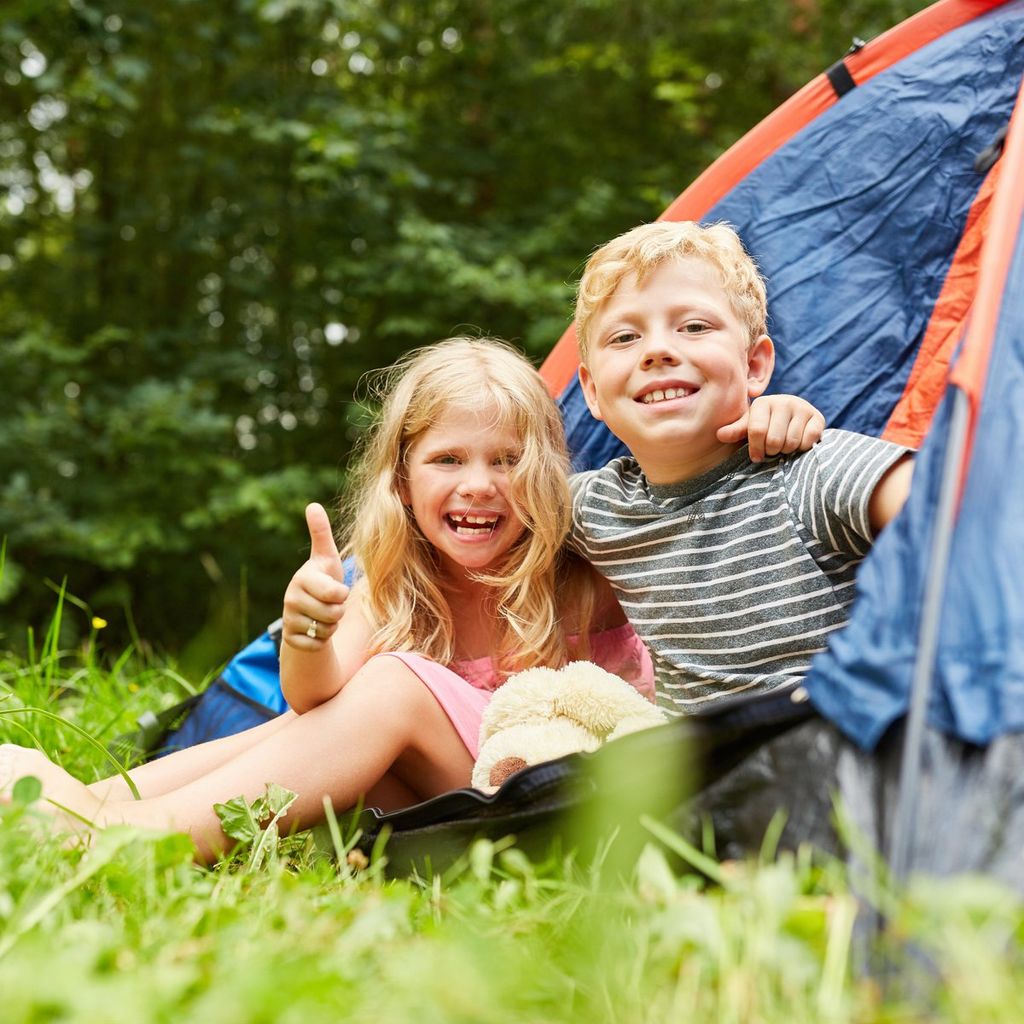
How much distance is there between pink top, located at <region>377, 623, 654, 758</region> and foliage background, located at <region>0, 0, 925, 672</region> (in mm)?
2013

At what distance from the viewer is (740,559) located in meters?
1.34

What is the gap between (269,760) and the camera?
49.4 inches

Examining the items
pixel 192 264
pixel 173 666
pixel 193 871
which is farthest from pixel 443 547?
pixel 192 264

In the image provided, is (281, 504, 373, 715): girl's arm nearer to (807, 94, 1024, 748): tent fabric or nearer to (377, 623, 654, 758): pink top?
(377, 623, 654, 758): pink top

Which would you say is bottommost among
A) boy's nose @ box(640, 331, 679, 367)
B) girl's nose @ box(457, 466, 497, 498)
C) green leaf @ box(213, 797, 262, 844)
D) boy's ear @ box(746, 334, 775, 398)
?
green leaf @ box(213, 797, 262, 844)

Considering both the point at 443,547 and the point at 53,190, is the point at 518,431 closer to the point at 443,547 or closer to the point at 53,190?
the point at 443,547

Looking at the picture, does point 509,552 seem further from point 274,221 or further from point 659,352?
point 274,221

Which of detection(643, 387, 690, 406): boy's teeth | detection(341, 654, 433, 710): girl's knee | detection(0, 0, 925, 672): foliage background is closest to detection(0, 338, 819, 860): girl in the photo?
detection(341, 654, 433, 710): girl's knee

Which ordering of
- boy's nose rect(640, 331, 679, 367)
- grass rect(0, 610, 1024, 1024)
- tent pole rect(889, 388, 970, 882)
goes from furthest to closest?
boy's nose rect(640, 331, 679, 367) → tent pole rect(889, 388, 970, 882) → grass rect(0, 610, 1024, 1024)

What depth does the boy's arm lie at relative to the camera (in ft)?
3.78

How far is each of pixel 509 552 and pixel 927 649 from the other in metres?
0.84

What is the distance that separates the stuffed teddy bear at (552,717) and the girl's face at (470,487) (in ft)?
A: 0.82

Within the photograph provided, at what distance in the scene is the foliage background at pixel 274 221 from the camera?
363 cm

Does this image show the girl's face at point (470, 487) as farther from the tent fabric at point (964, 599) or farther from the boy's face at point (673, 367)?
the tent fabric at point (964, 599)
